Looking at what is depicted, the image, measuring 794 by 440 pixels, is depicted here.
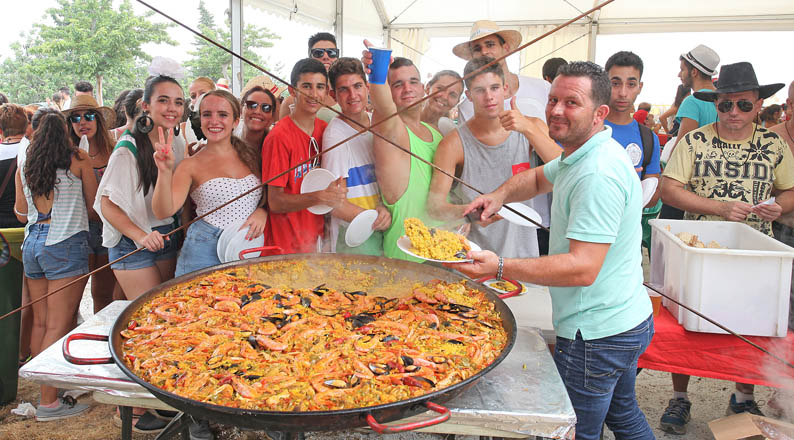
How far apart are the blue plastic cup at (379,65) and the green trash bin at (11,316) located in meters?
2.49

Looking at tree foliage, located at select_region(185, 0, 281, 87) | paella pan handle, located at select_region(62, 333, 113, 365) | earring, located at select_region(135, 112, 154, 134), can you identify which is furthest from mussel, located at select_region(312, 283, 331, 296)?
tree foliage, located at select_region(185, 0, 281, 87)

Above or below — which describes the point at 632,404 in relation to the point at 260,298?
below

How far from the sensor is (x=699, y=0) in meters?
8.00

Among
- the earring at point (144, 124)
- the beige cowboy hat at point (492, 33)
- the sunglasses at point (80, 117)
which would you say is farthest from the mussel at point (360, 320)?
the sunglasses at point (80, 117)

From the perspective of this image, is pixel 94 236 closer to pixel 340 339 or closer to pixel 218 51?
pixel 340 339

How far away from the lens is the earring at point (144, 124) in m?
2.95

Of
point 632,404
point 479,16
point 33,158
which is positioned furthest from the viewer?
point 479,16

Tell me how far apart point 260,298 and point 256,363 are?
54cm

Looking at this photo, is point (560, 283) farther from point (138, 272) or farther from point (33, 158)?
point (33, 158)

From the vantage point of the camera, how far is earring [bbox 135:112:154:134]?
2.95 metres

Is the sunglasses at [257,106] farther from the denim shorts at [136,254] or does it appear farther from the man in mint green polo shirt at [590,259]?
the man in mint green polo shirt at [590,259]

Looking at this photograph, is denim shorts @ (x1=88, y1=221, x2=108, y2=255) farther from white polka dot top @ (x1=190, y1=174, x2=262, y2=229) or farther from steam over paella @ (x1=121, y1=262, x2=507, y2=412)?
steam over paella @ (x1=121, y1=262, x2=507, y2=412)

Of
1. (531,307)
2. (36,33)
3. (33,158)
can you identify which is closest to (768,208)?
(531,307)

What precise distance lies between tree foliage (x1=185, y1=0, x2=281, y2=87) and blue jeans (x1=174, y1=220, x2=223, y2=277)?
10.6ft
